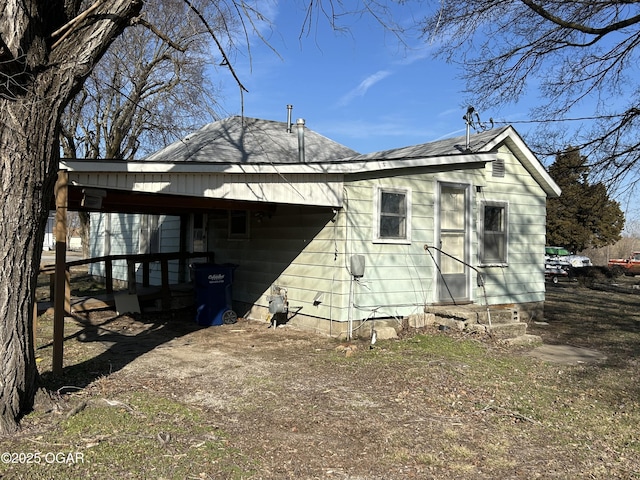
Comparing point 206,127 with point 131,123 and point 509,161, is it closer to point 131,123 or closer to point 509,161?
point 509,161

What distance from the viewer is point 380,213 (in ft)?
29.2

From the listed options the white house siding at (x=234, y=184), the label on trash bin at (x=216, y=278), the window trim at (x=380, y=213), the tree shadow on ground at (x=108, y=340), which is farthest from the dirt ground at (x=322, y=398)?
the white house siding at (x=234, y=184)

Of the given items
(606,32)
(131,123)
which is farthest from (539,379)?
(131,123)

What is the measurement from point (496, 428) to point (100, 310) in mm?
9156

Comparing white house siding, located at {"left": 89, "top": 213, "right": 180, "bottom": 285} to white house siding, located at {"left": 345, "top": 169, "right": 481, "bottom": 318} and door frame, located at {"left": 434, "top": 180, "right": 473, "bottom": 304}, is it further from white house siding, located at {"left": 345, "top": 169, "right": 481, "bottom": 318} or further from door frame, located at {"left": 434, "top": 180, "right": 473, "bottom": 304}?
door frame, located at {"left": 434, "top": 180, "right": 473, "bottom": 304}

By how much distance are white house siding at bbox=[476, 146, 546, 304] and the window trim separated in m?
2.02

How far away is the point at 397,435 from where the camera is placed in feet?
14.5

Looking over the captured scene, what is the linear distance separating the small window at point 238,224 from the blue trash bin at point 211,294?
1153 mm

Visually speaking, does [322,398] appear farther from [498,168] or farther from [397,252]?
[498,168]

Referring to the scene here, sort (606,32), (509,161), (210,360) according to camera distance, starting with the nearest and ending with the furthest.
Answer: (210,360)
(606,32)
(509,161)

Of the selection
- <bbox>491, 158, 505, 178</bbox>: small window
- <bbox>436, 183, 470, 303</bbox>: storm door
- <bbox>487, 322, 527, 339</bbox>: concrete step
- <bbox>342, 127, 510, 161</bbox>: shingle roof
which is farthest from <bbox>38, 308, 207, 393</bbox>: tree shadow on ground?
<bbox>491, 158, 505, 178</bbox>: small window

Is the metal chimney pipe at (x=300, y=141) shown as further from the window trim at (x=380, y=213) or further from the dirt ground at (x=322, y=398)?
the dirt ground at (x=322, y=398)

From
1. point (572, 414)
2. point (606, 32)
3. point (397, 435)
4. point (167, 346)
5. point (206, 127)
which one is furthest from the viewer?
point (206, 127)

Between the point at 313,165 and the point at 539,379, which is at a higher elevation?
the point at 313,165
